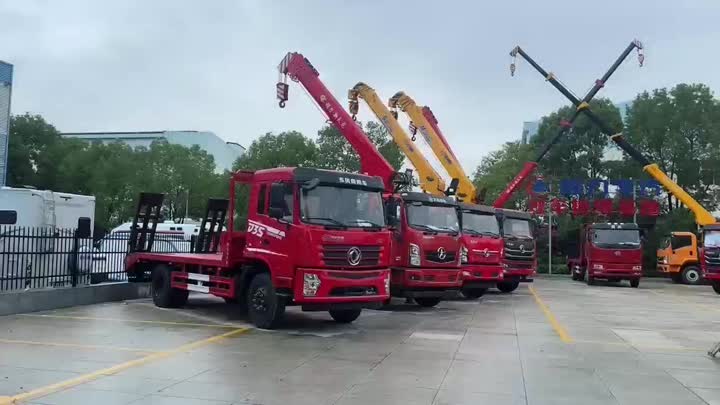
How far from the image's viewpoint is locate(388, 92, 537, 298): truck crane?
58.4ft

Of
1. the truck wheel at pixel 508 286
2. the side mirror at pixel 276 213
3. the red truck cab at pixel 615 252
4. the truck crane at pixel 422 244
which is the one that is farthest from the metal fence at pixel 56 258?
the red truck cab at pixel 615 252

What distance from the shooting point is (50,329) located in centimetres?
1055

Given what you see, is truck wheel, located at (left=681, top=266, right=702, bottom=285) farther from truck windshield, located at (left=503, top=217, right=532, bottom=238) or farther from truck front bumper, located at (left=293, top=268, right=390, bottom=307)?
truck front bumper, located at (left=293, top=268, right=390, bottom=307)

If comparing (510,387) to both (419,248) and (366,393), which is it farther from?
(419,248)

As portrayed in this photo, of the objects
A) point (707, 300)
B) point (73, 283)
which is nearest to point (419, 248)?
point (73, 283)

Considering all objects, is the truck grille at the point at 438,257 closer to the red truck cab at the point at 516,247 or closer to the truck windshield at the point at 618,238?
the red truck cab at the point at 516,247

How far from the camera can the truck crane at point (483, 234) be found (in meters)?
17.8

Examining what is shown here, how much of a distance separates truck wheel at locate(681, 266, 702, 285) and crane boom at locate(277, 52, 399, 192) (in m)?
20.9

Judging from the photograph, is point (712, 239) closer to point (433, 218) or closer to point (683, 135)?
point (433, 218)

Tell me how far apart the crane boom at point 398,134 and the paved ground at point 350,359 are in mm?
9030

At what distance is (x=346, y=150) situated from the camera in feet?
123

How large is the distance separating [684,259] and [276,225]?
27.0 metres

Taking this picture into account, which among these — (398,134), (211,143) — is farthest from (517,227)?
(211,143)

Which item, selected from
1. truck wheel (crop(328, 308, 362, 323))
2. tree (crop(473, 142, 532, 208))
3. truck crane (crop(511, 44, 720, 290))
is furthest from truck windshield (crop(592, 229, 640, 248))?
truck wheel (crop(328, 308, 362, 323))
